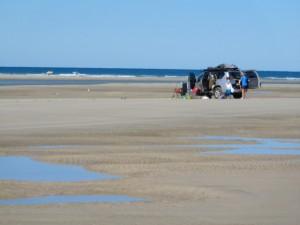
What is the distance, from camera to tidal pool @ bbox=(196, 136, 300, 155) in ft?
50.5

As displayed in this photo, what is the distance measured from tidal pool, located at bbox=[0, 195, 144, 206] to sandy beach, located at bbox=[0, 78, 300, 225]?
24cm

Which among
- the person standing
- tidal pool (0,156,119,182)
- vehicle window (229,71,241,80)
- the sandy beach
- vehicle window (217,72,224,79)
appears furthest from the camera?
vehicle window (229,71,241,80)

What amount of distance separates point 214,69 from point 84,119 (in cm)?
1848

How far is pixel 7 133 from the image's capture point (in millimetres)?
18812

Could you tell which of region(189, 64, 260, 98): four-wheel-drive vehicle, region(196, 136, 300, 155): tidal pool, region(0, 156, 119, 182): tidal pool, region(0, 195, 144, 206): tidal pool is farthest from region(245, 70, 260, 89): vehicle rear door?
region(0, 195, 144, 206): tidal pool

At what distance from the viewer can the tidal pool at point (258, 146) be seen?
50.5 ft

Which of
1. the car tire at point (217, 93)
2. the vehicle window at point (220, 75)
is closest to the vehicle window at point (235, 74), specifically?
the vehicle window at point (220, 75)

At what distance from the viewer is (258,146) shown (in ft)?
54.7

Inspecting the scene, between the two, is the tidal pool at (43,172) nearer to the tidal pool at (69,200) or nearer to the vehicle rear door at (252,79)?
the tidal pool at (69,200)

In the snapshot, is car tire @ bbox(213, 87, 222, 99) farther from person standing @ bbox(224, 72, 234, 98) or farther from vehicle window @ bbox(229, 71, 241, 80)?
vehicle window @ bbox(229, 71, 241, 80)

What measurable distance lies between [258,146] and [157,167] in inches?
178

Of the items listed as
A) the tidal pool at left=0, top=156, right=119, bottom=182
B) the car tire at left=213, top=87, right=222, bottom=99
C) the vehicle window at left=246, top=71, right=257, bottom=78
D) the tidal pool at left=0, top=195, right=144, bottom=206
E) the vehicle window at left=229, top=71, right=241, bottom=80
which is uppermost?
the vehicle window at left=229, top=71, right=241, bottom=80

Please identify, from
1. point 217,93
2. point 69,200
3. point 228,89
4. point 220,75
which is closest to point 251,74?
point 220,75

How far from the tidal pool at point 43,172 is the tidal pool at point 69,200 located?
5.03 ft
